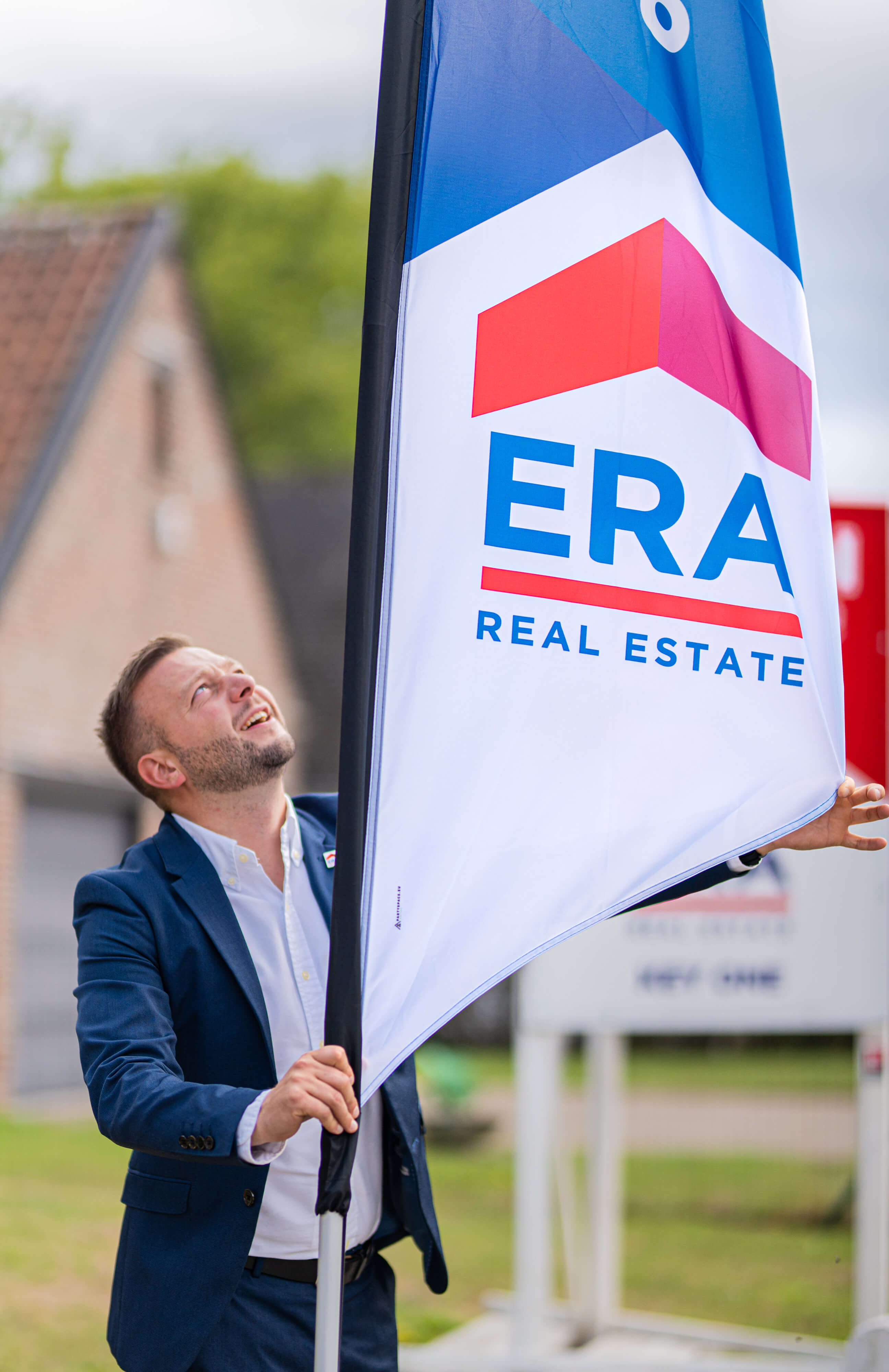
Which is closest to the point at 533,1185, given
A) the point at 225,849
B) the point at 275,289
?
the point at 225,849

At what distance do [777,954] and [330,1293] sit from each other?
152 inches

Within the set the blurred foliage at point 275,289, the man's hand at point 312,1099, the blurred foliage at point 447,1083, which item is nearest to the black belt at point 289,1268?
the man's hand at point 312,1099

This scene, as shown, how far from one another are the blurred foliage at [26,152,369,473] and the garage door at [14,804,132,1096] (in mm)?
19574

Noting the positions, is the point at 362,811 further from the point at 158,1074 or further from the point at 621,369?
the point at 621,369

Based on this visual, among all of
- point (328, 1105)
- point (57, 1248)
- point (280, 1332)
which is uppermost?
point (328, 1105)

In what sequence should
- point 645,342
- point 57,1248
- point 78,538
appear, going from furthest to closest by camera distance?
point 78,538, point 57,1248, point 645,342

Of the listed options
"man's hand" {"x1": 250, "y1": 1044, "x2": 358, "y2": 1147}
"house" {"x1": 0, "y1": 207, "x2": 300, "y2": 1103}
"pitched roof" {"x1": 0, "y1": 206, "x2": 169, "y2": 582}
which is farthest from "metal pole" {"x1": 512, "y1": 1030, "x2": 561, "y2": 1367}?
"pitched roof" {"x1": 0, "y1": 206, "x2": 169, "y2": 582}

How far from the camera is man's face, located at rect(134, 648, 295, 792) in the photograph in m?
2.67

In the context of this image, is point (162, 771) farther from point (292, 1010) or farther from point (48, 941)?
point (48, 941)

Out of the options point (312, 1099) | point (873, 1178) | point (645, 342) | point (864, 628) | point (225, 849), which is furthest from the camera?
point (864, 628)

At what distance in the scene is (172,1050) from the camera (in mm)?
2262

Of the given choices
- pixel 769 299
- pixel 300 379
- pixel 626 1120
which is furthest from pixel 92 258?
pixel 300 379

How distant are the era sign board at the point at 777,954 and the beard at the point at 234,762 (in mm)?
3071

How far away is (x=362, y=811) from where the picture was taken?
2141mm
